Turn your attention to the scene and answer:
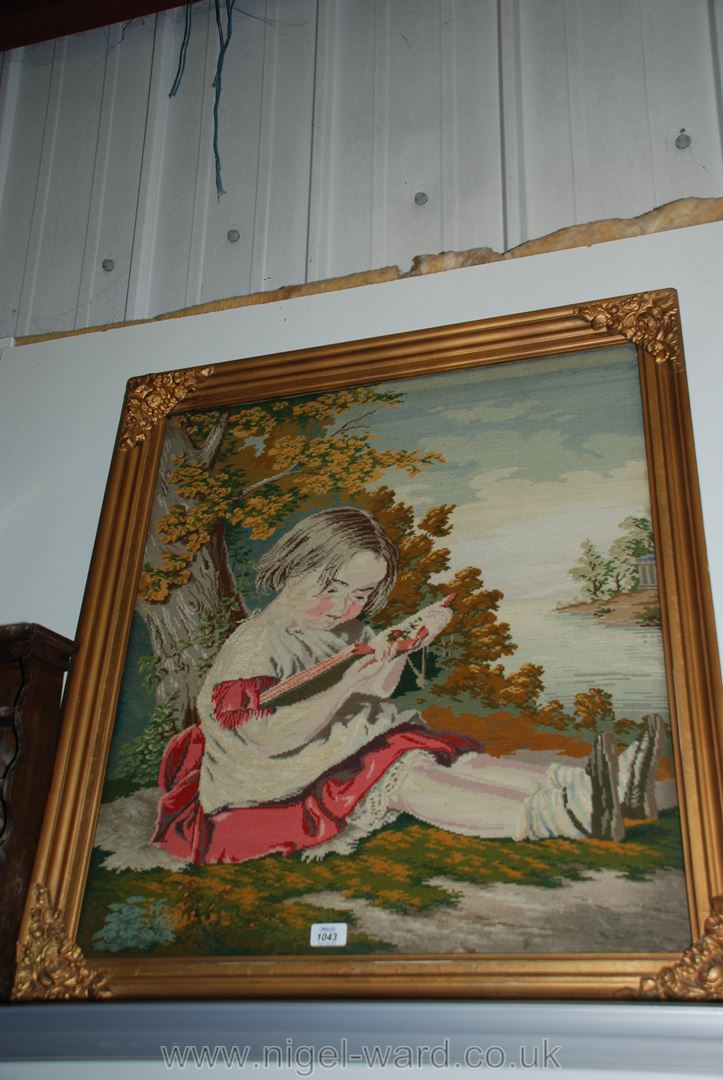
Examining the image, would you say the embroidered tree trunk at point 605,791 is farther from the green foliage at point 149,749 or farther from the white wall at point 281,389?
the green foliage at point 149,749

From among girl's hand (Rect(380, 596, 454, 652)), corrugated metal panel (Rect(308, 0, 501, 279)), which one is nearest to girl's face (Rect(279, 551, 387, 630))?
girl's hand (Rect(380, 596, 454, 652))

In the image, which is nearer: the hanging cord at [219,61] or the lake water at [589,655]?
the lake water at [589,655]

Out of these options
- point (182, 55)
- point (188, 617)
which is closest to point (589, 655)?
point (188, 617)

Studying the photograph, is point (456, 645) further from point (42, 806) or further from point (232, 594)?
point (42, 806)

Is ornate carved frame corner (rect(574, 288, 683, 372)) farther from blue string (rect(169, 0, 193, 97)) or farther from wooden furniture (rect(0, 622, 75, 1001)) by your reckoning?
blue string (rect(169, 0, 193, 97))

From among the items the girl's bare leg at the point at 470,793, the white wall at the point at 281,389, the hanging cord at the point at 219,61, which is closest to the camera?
the white wall at the point at 281,389

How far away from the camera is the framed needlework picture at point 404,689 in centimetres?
273

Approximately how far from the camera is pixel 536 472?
3355mm

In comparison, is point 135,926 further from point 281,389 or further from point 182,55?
point 182,55

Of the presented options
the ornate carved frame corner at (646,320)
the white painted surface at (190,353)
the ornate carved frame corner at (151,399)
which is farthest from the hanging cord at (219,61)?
the ornate carved frame corner at (646,320)

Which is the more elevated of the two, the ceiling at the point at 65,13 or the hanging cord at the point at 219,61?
the ceiling at the point at 65,13

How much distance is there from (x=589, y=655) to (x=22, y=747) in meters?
1.60

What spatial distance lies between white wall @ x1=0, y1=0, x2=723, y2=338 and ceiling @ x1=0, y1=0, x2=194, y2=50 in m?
0.06

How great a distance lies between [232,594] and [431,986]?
132 cm
